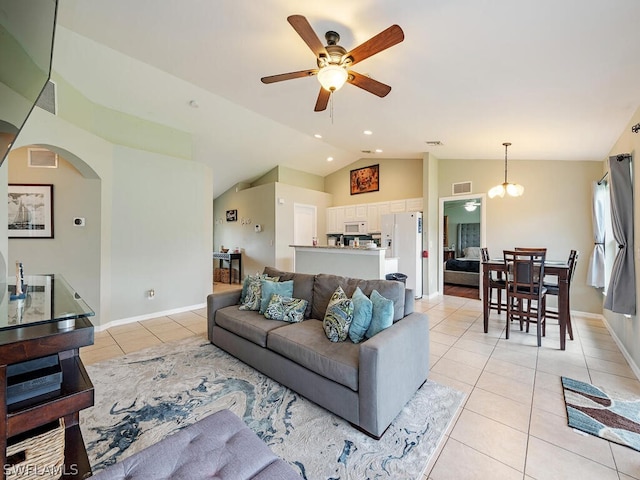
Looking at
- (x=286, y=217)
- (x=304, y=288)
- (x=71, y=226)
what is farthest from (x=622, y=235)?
(x=71, y=226)

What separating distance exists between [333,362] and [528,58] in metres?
2.74

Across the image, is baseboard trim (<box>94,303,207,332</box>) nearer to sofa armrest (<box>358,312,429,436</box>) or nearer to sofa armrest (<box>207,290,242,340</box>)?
sofa armrest (<box>207,290,242,340</box>)

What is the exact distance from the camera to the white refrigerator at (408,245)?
563 cm

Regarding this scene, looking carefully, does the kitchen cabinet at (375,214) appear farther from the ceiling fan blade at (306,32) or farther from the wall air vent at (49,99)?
the wall air vent at (49,99)

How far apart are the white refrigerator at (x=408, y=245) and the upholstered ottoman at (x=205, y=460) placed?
15.5 ft

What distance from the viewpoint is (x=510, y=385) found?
237 cm

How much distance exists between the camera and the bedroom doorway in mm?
5773

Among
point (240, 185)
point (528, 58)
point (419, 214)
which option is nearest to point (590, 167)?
point (419, 214)

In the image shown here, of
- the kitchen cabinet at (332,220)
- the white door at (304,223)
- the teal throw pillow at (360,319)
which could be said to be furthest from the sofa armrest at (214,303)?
the kitchen cabinet at (332,220)

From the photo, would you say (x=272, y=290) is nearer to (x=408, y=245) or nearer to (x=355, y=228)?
(x=408, y=245)

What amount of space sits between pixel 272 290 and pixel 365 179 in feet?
17.3

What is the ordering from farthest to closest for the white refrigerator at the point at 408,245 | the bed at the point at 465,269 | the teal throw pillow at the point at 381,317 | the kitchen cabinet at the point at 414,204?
the bed at the point at 465,269
the kitchen cabinet at the point at 414,204
the white refrigerator at the point at 408,245
the teal throw pillow at the point at 381,317

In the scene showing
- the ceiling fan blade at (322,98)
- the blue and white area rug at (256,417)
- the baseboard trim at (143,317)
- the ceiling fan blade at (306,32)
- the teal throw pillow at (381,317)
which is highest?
the ceiling fan blade at (306,32)

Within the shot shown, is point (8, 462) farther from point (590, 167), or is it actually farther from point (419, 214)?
point (590, 167)
